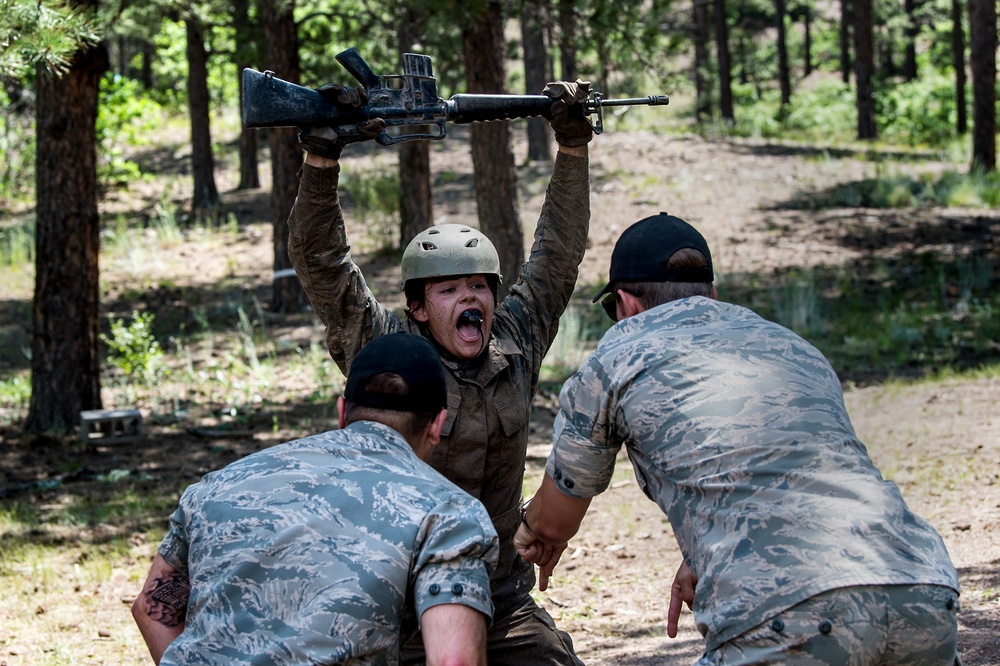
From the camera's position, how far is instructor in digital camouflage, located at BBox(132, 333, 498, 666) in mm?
2361

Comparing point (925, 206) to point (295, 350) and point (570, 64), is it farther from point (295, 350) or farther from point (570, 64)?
point (295, 350)

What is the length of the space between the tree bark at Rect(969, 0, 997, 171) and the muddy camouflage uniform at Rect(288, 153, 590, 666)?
17410 millimetres

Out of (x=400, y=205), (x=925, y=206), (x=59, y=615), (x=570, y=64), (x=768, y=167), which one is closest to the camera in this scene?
(x=59, y=615)

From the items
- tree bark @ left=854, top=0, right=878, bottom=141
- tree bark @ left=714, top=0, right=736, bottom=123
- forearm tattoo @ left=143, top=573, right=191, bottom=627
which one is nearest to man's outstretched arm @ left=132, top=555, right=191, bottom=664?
forearm tattoo @ left=143, top=573, right=191, bottom=627

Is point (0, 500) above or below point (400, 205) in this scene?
below

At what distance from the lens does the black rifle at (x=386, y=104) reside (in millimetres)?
3613

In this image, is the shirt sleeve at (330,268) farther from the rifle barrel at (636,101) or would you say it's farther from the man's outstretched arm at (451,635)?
the man's outstretched arm at (451,635)

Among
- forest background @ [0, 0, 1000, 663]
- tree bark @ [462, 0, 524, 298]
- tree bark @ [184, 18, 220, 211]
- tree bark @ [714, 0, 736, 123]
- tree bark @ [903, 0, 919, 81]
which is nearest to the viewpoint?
forest background @ [0, 0, 1000, 663]

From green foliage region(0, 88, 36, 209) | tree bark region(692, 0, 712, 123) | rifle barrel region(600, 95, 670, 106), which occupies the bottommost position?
rifle barrel region(600, 95, 670, 106)

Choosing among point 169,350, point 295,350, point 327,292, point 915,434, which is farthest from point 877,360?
point 327,292

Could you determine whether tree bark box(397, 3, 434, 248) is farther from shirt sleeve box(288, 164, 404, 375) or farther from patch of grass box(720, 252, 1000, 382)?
shirt sleeve box(288, 164, 404, 375)

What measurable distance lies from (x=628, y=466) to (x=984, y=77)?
13161 mm

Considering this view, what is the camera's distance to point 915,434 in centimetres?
891

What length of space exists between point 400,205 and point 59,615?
33.9ft
